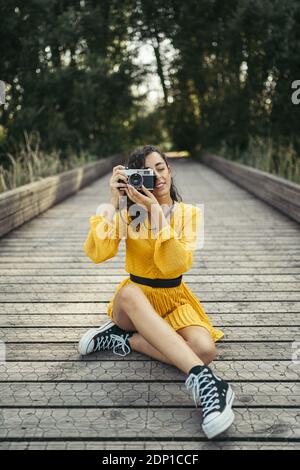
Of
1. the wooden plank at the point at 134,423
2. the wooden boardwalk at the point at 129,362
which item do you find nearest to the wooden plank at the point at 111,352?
the wooden boardwalk at the point at 129,362

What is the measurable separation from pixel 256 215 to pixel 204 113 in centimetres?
1510

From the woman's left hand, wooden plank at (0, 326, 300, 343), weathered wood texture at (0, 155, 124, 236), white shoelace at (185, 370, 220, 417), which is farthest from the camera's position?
weathered wood texture at (0, 155, 124, 236)

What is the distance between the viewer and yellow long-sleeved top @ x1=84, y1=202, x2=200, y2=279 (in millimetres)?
2469

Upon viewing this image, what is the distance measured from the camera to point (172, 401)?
7.11 ft

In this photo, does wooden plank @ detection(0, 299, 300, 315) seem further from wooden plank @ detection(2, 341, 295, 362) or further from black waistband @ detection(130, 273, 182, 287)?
black waistband @ detection(130, 273, 182, 287)

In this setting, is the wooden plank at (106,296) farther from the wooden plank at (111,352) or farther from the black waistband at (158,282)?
the black waistband at (158,282)

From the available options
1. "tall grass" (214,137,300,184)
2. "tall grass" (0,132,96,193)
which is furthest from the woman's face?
"tall grass" (214,137,300,184)

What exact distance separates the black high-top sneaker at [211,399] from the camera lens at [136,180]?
3.00 feet

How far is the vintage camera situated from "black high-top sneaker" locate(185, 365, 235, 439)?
0.91 metres

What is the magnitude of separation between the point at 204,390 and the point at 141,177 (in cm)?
105

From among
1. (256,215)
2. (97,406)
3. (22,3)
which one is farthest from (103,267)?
(22,3)

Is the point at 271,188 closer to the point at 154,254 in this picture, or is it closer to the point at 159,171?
the point at 159,171

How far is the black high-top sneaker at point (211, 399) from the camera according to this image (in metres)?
1.88
